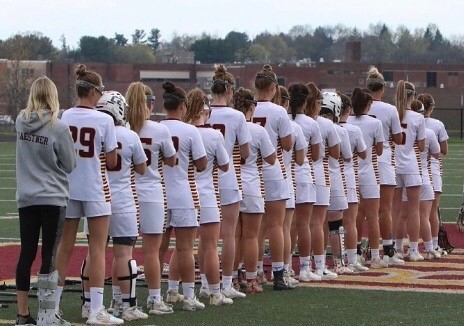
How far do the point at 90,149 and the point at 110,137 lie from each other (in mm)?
195

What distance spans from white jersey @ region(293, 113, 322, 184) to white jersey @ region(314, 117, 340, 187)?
0.50ft

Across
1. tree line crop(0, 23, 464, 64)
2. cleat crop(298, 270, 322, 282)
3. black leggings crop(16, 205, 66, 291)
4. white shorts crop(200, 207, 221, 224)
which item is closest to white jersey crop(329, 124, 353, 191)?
cleat crop(298, 270, 322, 282)

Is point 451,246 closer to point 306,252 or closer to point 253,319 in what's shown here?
point 306,252

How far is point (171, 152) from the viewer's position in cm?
1102

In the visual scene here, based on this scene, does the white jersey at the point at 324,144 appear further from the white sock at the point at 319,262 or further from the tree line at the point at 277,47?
the tree line at the point at 277,47

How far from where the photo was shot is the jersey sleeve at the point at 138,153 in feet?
35.0

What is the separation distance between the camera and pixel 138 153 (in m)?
10.7

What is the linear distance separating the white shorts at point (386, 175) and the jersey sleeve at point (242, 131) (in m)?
3.16

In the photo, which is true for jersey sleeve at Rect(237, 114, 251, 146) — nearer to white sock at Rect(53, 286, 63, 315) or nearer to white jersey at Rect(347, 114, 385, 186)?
white sock at Rect(53, 286, 63, 315)

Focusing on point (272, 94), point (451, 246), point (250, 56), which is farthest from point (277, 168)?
point (250, 56)

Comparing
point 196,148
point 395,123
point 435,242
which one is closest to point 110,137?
point 196,148

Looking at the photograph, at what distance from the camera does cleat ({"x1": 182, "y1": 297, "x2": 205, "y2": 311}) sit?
11.2 m

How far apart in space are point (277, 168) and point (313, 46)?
517 feet

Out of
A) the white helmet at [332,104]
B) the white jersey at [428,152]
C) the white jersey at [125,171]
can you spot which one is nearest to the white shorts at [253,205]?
the white jersey at [125,171]
